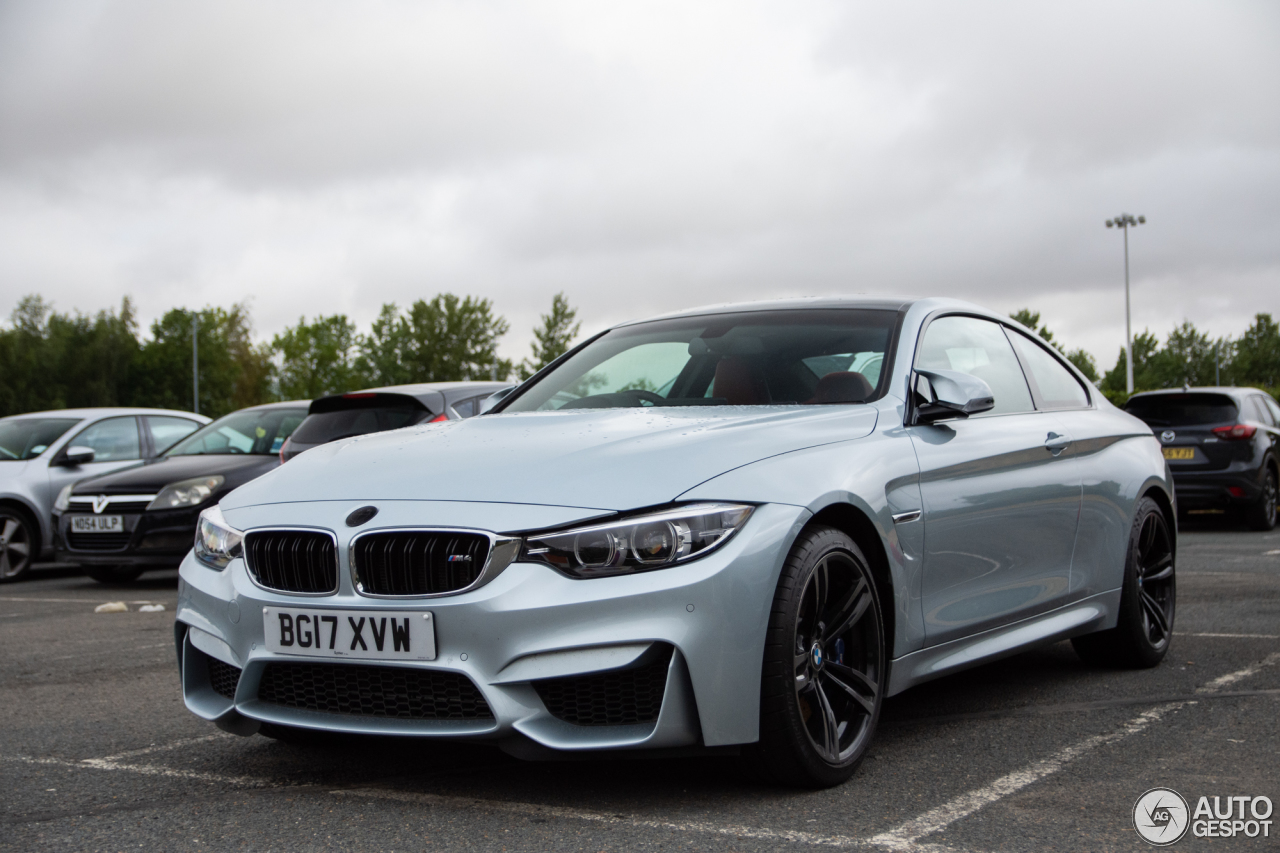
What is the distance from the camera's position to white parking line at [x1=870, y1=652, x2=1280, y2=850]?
317cm

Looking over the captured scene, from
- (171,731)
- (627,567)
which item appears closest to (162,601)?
(171,731)

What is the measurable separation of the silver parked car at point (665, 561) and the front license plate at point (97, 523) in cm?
685

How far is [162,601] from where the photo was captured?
31.1ft

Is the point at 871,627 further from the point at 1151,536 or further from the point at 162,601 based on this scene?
the point at 162,601

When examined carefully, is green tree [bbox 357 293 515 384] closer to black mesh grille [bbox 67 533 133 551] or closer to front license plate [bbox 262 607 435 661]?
black mesh grille [bbox 67 533 133 551]

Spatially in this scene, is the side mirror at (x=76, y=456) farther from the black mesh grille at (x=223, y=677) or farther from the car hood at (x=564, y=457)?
the black mesh grille at (x=223, y=677)

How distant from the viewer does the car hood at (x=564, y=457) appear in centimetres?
343

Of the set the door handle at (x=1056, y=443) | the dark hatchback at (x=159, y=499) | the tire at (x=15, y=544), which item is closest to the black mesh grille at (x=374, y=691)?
the door handle at (x=1056, y=443)

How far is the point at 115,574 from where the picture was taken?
11648 millimetres

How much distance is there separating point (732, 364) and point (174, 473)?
738 centimetres

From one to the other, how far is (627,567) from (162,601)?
23.5 feet

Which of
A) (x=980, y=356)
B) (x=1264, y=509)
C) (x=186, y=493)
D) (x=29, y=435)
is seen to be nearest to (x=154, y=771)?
(x=980, y=356)

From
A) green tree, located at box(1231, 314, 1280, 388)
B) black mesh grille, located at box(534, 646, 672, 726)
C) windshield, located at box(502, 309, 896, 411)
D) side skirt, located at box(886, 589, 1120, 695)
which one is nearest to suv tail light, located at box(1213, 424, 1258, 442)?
side skirt, located at box(886, 589, 1120, 695)

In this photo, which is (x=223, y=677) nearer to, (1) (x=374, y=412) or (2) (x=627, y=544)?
(2) (x=627, y=544)
